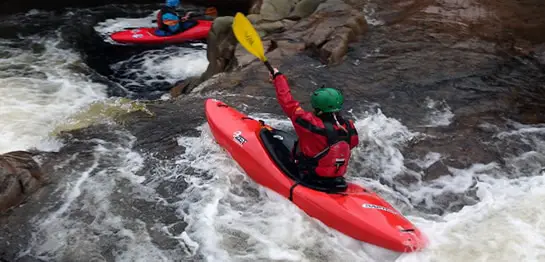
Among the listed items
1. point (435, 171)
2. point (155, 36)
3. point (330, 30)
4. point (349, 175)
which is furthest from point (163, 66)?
point (435, 171)

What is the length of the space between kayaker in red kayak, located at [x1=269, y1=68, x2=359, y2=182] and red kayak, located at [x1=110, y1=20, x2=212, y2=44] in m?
6.26

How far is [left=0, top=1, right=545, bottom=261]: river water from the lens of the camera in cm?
415

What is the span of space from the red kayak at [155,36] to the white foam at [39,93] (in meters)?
0.99

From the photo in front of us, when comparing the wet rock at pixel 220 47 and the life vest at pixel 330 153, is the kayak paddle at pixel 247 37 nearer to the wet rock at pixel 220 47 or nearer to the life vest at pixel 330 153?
the life vest at pixel 330 153

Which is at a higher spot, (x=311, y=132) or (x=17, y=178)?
(x=311, y=132)

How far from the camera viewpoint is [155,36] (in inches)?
398

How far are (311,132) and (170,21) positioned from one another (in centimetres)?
662

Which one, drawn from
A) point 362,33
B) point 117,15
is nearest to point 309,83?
point 362,33

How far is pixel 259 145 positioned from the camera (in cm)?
485

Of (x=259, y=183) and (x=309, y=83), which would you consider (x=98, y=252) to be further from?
(x=309, y=83)

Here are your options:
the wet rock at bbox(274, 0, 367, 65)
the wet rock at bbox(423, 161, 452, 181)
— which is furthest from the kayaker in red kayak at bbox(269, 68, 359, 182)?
the wet rock at bbox(274, 0, 367, 65)

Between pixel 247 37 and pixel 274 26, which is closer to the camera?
pixel 247 37

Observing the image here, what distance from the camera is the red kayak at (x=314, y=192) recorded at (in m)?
3.97

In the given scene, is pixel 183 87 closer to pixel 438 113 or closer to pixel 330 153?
pixel 438 113
